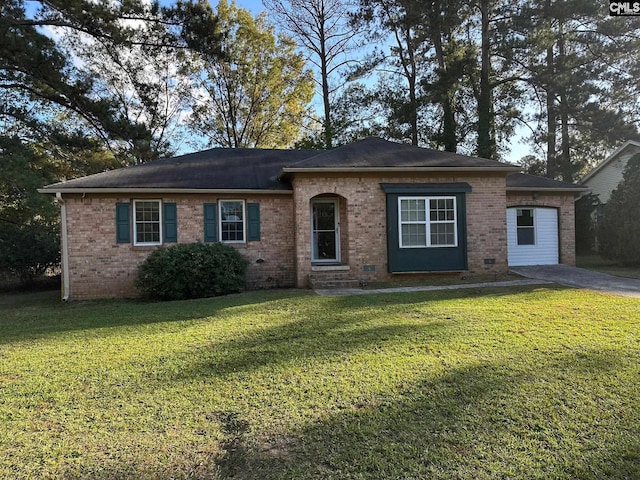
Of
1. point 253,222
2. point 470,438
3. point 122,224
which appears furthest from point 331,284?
point 470,438

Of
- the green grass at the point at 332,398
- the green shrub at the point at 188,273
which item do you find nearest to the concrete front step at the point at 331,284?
the green shrub at the point at 188,273

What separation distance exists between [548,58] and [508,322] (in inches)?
894

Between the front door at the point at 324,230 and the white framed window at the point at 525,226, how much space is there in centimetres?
658

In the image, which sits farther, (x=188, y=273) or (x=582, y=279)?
(x=582, y=279)

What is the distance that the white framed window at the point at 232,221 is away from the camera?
1220 centimetres

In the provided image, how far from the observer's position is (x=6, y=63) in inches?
602

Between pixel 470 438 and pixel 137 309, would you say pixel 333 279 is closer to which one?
pixel 137 309

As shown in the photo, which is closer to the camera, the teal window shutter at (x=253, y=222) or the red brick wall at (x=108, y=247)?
the red brick wall at (x=108, y=247)

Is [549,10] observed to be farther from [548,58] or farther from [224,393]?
[224,393]

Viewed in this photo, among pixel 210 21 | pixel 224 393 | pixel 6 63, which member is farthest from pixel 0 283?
pixel 224 393

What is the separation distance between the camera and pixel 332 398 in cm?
382

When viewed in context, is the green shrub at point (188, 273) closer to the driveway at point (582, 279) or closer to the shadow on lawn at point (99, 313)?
the shadow on lawn at point (99, 313)

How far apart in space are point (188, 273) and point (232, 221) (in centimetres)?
249

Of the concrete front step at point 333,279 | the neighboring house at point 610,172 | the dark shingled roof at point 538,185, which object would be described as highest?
the neighboring house at point 610,172
